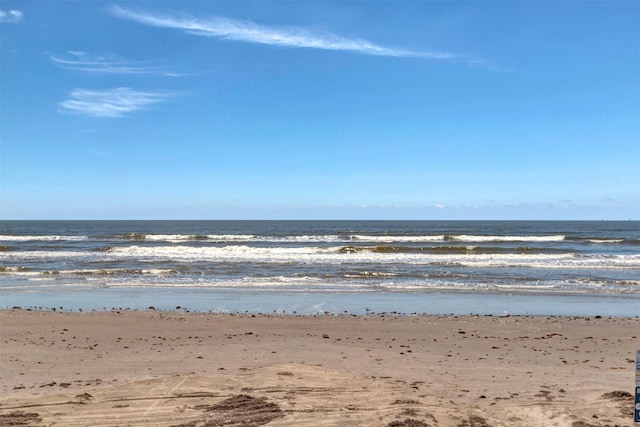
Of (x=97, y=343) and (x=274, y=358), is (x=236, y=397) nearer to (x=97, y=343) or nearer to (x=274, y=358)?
(x=274, y=358)

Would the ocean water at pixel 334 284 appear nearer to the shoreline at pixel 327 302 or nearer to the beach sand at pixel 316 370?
the shoreline at pixel 327 302

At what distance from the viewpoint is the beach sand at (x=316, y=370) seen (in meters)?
5.54

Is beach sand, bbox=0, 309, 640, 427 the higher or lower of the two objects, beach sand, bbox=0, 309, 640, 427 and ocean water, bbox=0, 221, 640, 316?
the higher

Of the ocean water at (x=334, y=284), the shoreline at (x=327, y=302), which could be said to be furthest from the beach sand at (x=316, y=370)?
the ocean water at (x=334, y=284)

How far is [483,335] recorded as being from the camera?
10.0 m

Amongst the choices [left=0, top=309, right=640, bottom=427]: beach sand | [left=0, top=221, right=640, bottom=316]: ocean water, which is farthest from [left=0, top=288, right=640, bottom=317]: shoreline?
[left=0, top=309, right=640, bottom=427]: beach sand

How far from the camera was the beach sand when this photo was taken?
18.2 feet

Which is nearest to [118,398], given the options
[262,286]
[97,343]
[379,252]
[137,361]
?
[137,361]

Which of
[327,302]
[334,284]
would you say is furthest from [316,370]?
[334,284]

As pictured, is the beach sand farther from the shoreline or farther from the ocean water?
the ocean water

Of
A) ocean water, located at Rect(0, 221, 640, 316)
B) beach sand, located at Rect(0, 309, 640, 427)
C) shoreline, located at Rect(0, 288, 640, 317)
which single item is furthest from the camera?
ocean water, located at Rect(0, 221, 640, 316)

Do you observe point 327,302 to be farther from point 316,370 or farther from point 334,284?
point 316,370

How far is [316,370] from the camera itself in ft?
23.9

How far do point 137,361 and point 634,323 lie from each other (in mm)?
10510
